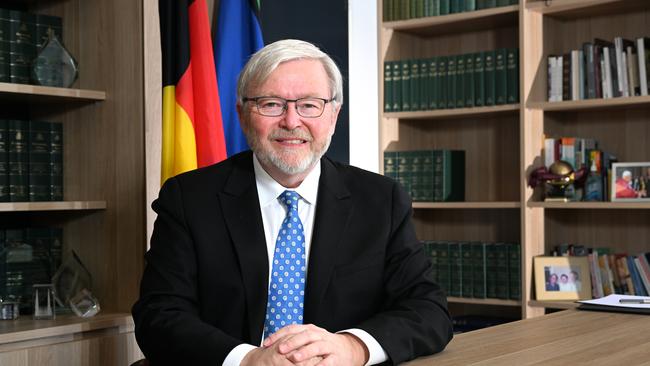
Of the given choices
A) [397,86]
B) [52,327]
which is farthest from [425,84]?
[52,327]

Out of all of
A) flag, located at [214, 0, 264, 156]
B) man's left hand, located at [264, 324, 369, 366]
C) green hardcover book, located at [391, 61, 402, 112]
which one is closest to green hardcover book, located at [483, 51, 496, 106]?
green hardcover book, located at [391, 61, 402, 112]

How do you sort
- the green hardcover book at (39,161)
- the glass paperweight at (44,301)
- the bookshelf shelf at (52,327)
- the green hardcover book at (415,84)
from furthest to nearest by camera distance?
1. the green hardcover book at (415,84)
2. the green hardcover book at (39,161)
3. the glass paperweight at (44,301)
4. the bookshelf shelf at (52,327)

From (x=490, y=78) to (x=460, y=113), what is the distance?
0.70 feet

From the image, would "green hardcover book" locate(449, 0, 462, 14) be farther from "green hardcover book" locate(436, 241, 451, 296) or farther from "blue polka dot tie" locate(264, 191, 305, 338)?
"blue polka dot tie" locate(264, 191, 305, 338)

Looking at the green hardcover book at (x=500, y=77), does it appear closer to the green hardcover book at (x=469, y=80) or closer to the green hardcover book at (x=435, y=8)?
the green hardcover book at (x=469, y=80)

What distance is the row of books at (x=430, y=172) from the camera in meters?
4.33

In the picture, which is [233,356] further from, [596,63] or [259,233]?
[596,63]

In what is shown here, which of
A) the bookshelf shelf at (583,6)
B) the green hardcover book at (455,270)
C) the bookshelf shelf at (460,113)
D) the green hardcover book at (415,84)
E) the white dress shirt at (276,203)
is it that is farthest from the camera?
the green hardcover book at (415,84)

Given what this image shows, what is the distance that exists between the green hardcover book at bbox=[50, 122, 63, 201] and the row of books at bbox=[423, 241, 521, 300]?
6.15 ft

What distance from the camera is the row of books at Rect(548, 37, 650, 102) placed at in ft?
12.4

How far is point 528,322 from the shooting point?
7.22 ft

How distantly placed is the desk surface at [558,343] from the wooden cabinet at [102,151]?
147cm

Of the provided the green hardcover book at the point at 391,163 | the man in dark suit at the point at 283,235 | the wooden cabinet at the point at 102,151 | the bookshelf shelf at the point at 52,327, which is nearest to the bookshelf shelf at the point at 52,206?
the wooden cabinet at the point at 102,151

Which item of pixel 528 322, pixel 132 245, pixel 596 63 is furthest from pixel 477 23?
pixel 528 322
